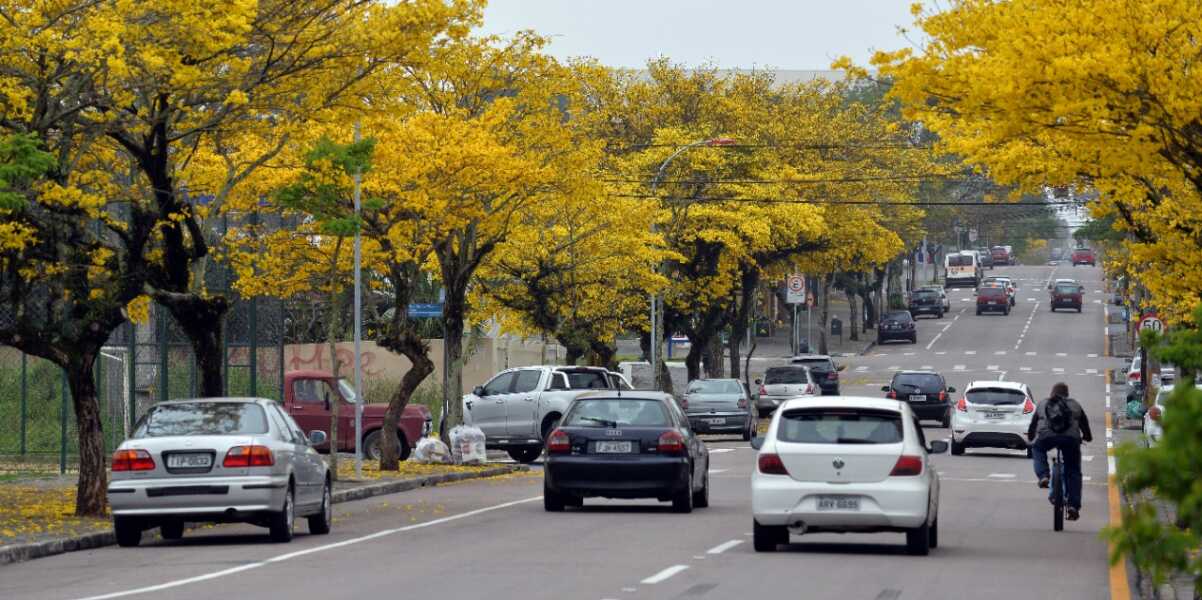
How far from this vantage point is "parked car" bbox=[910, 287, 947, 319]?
108 metres

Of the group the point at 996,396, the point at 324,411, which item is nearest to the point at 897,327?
the point at 996,396

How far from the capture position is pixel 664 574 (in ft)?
50.5

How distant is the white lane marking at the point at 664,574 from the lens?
1476 cm

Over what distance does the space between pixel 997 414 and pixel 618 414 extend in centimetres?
1713

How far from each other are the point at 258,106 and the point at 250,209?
10049 millimetres

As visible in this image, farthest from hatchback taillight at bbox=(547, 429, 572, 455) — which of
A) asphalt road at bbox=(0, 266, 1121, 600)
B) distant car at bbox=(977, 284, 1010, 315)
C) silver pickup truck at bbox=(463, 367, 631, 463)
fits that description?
distant car at bbox=(977, 284, 1010, 315)

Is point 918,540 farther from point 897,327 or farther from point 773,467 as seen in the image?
point 897,327

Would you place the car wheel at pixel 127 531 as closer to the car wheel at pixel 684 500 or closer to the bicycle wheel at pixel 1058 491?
the car wheel at pixel 684 500

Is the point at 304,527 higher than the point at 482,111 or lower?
lower

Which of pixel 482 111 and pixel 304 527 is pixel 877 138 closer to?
pixel 482 111

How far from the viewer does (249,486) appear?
60.5 ft

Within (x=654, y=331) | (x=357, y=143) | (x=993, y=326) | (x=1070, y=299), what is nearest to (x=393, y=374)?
(x=654, y=331)

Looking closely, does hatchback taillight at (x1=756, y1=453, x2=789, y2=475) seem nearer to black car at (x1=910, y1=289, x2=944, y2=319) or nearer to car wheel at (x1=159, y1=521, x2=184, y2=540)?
car wheel at (x1=159, y1=521, x2=184, y2=540)

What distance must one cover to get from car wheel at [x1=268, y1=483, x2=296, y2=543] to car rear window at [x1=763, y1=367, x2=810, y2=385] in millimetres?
35485
